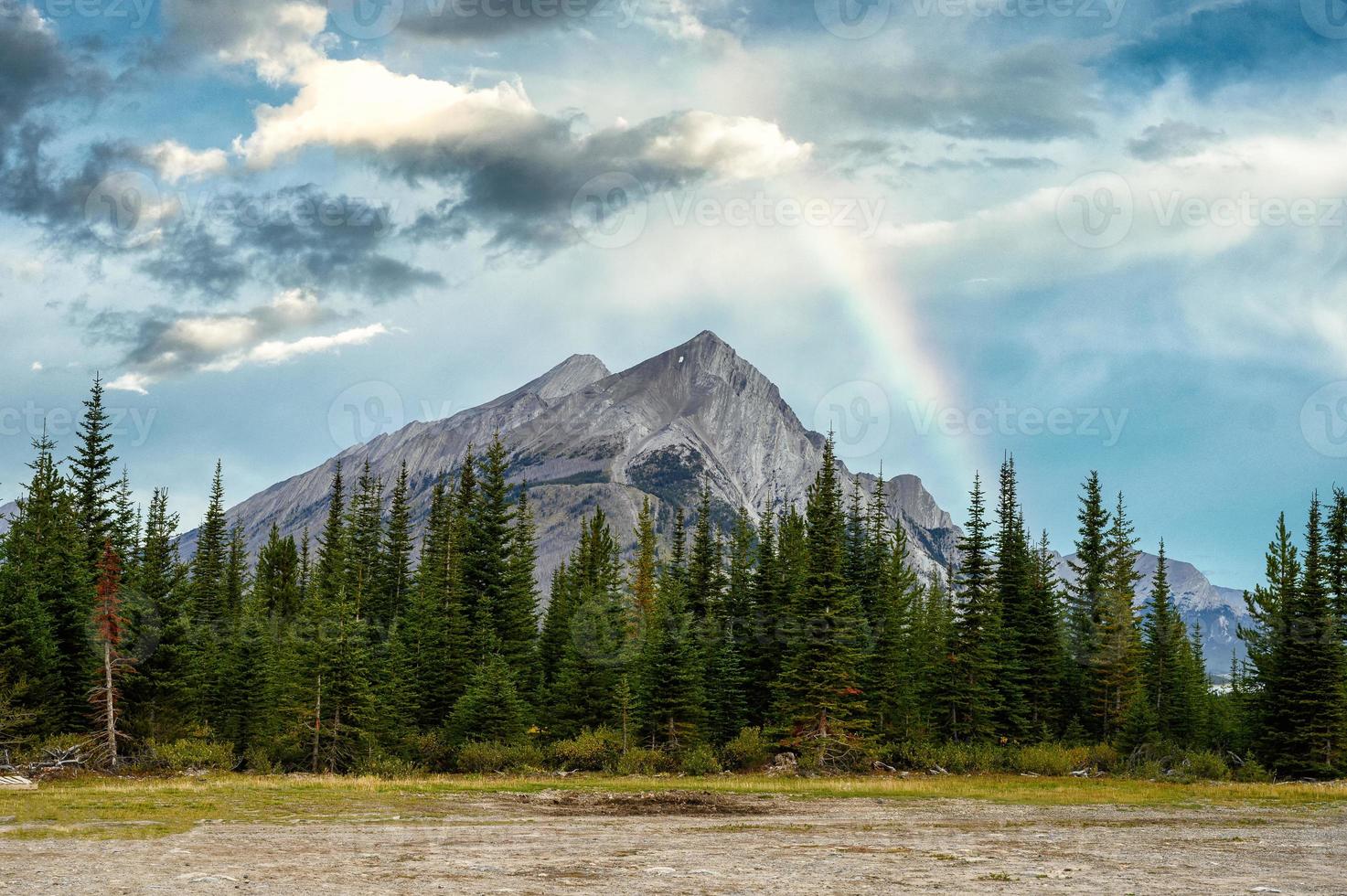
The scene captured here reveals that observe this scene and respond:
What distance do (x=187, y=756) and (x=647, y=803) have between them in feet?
95.5

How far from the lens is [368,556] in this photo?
99.2 metres

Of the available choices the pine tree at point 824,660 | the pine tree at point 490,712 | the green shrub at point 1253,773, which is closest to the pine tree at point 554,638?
the pine tree at point 490,712

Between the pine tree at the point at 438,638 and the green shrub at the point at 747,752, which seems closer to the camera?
→ the green shrub at the point at 747,752

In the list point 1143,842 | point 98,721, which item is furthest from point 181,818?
point 98,721

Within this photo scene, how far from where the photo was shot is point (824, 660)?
200 ft

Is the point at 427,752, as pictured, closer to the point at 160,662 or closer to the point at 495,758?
the point at 495,758

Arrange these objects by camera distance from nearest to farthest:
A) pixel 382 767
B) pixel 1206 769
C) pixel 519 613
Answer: pixel 382 767 → pixel 1206 769 → pixel 519 613

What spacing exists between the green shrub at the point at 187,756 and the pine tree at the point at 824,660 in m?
30.2

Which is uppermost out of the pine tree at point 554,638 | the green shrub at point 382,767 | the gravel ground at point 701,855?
the pine tree at point 554,638

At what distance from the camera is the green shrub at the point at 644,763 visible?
54.8 metres

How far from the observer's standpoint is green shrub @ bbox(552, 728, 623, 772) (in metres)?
57.2

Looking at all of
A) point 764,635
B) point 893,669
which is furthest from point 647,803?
point 893,669

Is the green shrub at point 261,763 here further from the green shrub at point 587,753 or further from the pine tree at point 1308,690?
the pine tree at point 1308,690

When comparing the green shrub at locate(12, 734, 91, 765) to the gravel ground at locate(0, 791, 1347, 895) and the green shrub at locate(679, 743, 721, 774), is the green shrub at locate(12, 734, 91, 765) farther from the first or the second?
the green shrub at locate(679, 743, 721, 774)
